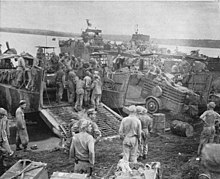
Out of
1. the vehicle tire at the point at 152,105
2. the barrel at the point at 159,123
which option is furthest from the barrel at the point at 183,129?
the vehicle tire at the point at 152,105

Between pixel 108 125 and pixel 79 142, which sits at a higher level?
pixel 79 142

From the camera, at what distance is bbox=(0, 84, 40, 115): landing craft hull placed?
9.39 meters

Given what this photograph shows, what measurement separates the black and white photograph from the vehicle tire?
0.11 feet

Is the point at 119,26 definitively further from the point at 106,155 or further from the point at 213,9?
the point at 106,155

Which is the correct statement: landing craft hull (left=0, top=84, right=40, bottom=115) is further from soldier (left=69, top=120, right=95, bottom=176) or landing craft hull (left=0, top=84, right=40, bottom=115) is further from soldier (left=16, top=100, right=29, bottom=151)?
soldier (left=69, top=120, right=95, bottom=176)

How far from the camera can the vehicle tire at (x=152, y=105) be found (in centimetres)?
1021

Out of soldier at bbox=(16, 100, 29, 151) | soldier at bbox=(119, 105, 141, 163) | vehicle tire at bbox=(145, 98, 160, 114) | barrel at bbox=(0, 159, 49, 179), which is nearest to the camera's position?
barrel at bbox=(0, 159, 49, 179)

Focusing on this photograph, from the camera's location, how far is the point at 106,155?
7.39 meters

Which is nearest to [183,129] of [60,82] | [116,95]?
[116,95]

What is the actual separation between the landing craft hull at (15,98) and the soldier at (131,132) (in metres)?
4.08

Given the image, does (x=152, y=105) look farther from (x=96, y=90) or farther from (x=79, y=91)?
(x=79, y=91)

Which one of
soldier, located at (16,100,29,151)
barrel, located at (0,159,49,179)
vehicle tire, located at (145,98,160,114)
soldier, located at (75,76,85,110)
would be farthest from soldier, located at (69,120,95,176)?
vehicle tire, located at (145,98,160,114)

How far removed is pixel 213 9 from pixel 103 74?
5.14 m

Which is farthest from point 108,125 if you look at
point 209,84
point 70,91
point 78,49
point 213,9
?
point 78,49
